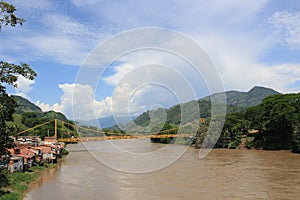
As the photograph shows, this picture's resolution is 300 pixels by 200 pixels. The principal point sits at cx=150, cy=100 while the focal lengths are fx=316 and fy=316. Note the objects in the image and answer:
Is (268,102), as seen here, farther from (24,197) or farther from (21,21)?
(21,21)

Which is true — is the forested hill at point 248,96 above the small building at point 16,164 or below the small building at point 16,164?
above

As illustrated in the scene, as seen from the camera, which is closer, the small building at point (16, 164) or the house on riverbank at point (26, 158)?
the small building at point (16, 164)

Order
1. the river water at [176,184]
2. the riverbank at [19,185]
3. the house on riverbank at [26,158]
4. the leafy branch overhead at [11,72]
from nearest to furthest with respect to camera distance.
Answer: the leafy branch overhead at [11,72]
the riverbank at [19,185]
the river water at [176,184]
the house on riverbank at [26,158]

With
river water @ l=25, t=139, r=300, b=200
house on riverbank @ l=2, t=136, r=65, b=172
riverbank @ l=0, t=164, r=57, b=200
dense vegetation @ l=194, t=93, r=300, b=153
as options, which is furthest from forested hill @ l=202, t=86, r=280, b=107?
riverbank @ l=0, t=164, r=57, b=200

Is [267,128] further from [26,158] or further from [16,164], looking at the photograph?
[16,164]

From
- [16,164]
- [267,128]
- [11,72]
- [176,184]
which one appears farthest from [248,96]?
[11,72]

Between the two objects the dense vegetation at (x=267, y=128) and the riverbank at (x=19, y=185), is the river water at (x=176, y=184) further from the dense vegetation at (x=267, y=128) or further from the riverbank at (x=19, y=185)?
the dense vegetation at (x=267, y=128)

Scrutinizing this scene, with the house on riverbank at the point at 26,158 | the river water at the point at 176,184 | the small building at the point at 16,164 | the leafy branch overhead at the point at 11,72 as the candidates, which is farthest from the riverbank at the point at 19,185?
the leafy branch overhead at the point at 11,72

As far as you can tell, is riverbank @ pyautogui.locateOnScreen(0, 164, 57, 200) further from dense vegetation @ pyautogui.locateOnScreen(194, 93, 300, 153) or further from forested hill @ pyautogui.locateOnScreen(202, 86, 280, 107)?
forested hill @ pyautogui.locateOnScreen(202, 86, 280, 107)

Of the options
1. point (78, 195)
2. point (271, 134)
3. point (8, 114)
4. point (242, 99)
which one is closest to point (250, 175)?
point (78, 195)

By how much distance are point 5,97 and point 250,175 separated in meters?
10.4

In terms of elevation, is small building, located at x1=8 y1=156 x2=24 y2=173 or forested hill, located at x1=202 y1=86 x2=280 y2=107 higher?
forested hill, located at x1=202 y1=86 x2=280 y2=107

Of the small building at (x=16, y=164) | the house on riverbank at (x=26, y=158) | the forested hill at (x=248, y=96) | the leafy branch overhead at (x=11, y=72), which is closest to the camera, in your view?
the leafy branch overhead at (x=11, y=72)

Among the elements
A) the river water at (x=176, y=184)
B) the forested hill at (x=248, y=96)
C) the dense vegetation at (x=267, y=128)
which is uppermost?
the forested hill at (x=248, y=96)
